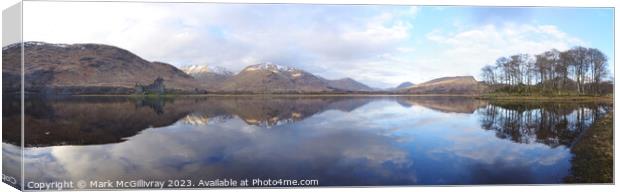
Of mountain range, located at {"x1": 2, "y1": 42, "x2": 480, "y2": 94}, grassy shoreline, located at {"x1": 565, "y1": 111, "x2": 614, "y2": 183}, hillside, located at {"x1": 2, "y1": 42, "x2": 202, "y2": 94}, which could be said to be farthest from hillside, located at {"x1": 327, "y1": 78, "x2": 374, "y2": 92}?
grassy shoreline, located at {"x1": 565, "y1": 111, "x2": 614, "y2": 183}

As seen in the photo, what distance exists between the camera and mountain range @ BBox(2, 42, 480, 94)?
538 inches

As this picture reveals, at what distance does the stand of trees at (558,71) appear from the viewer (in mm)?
15078

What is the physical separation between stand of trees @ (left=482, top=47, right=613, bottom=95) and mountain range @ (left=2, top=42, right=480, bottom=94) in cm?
73

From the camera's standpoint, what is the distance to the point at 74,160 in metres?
13.7

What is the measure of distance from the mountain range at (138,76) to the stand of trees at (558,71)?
2.39 ft

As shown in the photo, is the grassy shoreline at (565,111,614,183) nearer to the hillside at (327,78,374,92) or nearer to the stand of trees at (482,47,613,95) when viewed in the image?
the stand of trees at (482,47,613,95)

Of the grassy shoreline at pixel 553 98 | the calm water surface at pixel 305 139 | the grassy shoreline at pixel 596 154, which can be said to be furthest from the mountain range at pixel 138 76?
the grassy shoreline at pixel 596 154

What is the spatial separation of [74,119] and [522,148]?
414 inches

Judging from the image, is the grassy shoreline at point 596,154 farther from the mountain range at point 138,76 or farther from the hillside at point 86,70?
the hillside at point 86,70

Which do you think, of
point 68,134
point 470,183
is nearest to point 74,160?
point 68,134

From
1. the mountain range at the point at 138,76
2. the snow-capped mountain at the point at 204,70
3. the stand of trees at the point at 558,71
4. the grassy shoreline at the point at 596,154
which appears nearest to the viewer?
the mountain range at the point at 138,76

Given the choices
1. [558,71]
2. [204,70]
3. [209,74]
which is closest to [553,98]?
[558,71]

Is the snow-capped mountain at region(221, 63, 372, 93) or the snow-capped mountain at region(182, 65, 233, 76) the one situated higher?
the snow-capped mountain at region(182, 65, 233, 76)

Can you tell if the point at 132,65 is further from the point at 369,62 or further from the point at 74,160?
the point at 369,62
